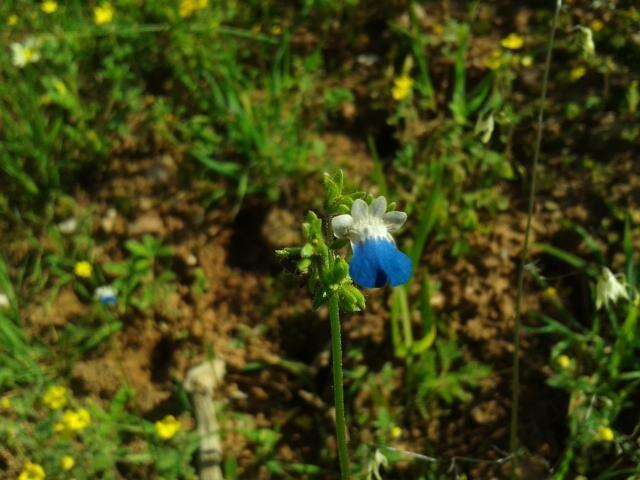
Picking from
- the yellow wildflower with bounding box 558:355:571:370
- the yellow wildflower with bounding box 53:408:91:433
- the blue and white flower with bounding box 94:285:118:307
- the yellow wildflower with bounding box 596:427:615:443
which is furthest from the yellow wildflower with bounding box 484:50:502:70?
the yellow wildflower with bounding box 53:408:91:433

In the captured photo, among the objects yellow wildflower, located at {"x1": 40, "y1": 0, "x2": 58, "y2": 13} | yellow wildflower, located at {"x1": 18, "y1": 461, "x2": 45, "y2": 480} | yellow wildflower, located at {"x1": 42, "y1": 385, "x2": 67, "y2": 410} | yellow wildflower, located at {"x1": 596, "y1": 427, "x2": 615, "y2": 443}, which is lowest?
yellow wildflower, located at {"x1": 18, "y1": 461, "x2": 45, "y2": 480}

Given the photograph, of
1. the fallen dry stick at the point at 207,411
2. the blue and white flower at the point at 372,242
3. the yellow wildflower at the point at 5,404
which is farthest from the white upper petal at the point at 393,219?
the yellow wildflower at the point at 5,404

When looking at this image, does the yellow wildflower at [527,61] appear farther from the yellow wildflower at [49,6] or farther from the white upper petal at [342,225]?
the yellow wildflower at [49,6]

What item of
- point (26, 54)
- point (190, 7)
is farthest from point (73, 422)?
point (190, 7)

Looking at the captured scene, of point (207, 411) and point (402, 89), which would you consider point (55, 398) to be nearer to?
point (207, 411)

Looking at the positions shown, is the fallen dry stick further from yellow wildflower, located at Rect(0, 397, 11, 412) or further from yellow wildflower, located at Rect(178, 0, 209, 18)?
yellow wildflower, located at Rect(178, 0, 209, 18)

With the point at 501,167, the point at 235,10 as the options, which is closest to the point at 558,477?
the point at 501,167
